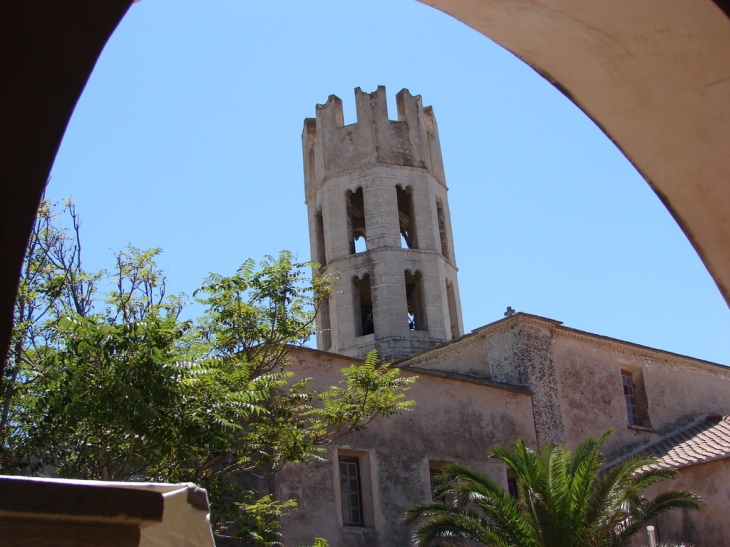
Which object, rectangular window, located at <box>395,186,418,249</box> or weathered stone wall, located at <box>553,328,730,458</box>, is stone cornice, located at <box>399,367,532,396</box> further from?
rectangular window, located at <box>395,186,418,249</box>

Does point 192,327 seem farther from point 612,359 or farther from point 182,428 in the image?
point 612,359

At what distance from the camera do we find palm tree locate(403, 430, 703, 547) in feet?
40.8

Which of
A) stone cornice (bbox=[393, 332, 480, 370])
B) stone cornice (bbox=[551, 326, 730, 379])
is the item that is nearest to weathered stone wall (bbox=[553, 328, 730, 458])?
stone cornice (bbox=[551, 326, 730, 379])

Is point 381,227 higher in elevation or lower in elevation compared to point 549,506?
higher

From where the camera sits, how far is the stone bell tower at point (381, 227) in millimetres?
28391

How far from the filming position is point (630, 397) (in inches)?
854

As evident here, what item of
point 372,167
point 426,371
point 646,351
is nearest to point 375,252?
point 372,167

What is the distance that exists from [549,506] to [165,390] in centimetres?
601

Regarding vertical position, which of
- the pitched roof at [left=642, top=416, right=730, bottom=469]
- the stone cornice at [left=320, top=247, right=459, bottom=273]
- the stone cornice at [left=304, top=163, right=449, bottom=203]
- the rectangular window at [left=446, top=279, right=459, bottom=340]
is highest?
the stone cornice at [left=304, top=163, right=449, bottom=203]

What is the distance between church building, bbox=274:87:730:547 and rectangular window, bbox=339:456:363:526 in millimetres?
25

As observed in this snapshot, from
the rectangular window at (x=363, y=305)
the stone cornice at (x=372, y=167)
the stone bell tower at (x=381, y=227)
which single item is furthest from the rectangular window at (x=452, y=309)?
the stone cornice at (x=372, y=167)

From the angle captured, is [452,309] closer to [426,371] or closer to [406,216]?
[406,216]

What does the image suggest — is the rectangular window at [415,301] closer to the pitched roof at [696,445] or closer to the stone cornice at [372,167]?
the stone cornice at [372,167]

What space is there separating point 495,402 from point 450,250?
12797mm
